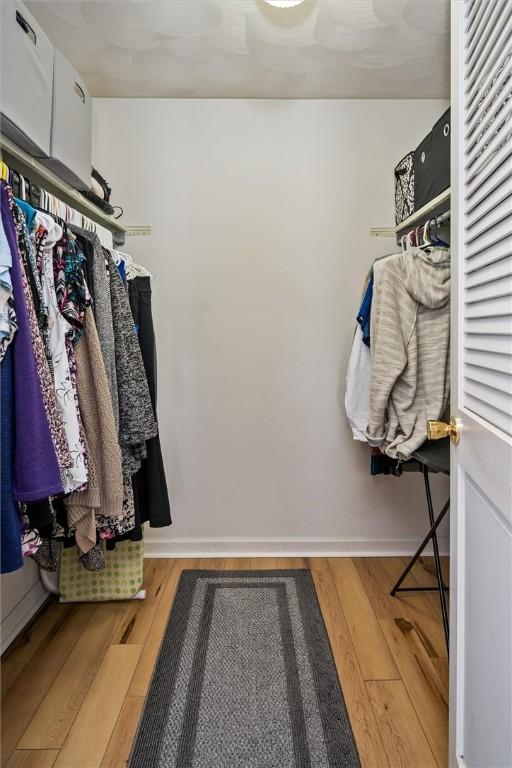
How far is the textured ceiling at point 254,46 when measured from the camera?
175 cm

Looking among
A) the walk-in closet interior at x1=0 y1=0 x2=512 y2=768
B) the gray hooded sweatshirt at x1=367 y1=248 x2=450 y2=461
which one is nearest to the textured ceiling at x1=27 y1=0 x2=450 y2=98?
the walk-in closet interior at x1=0 y1=0 x2=512 y2=768

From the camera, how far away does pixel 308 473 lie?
2.50 meters

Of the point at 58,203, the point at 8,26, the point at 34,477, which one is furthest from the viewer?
the point at 58,203

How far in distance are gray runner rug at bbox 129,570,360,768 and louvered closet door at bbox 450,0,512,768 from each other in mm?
449

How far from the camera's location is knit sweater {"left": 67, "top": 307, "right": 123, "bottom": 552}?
1.38 m

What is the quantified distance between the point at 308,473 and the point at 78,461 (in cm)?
147

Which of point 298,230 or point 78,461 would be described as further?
point 298,230

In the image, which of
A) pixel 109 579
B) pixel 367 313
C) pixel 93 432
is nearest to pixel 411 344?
pixel 367 313

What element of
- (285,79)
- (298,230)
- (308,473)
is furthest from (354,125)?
(308,473)

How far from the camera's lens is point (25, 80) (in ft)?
4.43

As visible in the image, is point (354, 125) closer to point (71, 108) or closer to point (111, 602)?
point (71, 108)

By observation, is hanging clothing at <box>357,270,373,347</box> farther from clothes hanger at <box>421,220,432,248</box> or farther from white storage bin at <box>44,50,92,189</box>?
white storage bin at <box>44,50,92,189</box>

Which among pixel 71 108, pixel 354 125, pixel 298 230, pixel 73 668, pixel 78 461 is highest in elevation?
pixel 354 125

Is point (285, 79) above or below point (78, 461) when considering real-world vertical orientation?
above
